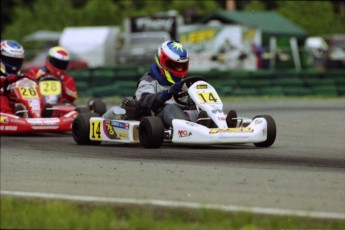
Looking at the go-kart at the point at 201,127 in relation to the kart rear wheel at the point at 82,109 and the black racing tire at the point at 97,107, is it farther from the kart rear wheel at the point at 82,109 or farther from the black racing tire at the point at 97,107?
the black racing tire at the point at 97,107

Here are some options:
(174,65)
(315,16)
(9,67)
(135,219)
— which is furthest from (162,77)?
(315,16)

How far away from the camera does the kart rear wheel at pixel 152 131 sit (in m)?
9.84

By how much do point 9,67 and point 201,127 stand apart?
4.75 m

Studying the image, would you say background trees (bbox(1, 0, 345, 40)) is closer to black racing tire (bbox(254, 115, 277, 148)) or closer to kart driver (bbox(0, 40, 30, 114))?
kart driver (bbox(0, 40, 30, 114))

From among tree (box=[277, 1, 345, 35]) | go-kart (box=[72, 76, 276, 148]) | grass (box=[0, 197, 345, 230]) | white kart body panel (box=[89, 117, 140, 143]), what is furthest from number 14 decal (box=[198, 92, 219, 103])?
tree (box=[277, 1, 345, 35])

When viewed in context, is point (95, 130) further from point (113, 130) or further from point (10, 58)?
point (10, 58)

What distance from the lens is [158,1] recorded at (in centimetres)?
4603

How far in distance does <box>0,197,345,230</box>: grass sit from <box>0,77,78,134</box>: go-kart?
685 cm

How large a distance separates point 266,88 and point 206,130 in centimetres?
1259

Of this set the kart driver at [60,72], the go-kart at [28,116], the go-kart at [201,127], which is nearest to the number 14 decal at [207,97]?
the go-kart at [201,127]

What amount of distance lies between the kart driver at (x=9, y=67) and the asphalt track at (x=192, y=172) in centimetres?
86

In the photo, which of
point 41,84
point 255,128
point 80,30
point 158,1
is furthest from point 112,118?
point 158,1

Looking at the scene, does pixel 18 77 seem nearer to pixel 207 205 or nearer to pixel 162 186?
pixel 162 186

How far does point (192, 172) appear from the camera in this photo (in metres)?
7.69
